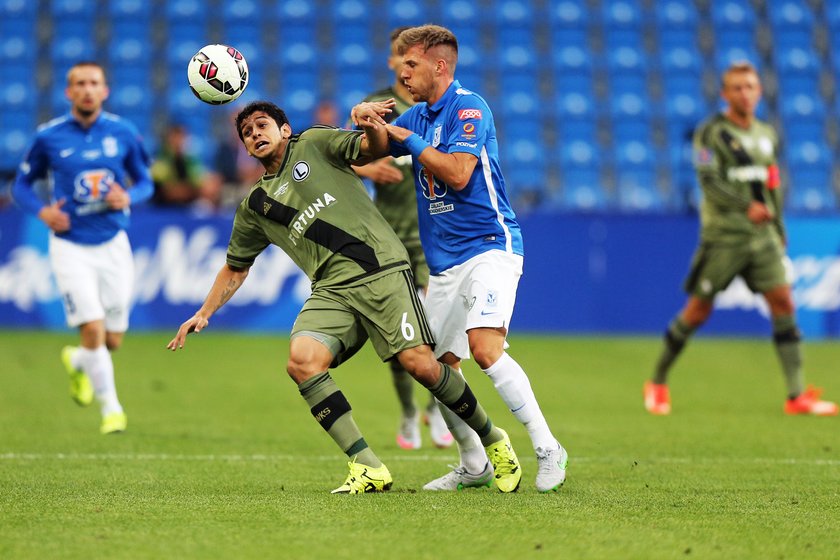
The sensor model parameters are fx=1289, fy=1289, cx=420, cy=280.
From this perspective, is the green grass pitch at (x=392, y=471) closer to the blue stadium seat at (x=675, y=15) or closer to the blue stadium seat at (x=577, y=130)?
the blue stadium seat at (x=577, y=130)

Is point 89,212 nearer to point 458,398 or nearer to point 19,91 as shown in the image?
point 458,398

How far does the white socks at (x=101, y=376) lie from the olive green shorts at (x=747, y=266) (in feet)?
15.4

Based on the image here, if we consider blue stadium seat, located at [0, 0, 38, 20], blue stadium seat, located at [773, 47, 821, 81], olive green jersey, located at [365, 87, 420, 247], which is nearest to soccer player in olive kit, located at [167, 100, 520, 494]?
olive green jersey, located at [365, 87, 420, 247]

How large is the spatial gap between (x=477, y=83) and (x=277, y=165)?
14.7 m

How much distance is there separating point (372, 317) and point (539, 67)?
15546mm

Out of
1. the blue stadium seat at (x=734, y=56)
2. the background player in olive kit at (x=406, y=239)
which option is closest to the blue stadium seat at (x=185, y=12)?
the blue stadium seat at (x=734, y=56)

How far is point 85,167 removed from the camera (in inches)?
364

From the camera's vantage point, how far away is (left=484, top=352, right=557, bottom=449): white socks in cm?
624

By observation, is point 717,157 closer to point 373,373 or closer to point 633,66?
point 373,373

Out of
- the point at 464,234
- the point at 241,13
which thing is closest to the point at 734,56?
the point at 241,13

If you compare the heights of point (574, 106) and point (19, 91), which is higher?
point (19, 91)

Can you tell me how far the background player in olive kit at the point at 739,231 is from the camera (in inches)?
408

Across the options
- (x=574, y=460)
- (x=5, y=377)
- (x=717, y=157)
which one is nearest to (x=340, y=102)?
(x=5, y=377)

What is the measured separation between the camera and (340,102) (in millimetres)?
20422
